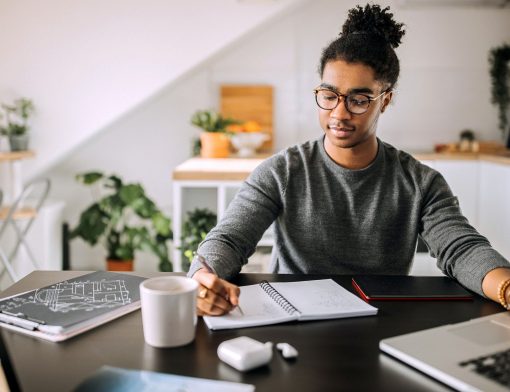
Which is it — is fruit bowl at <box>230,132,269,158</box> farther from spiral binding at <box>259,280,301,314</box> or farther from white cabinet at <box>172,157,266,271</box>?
spiral binding at <box>259,280,301,314</box>

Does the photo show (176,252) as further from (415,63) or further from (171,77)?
(415,63)

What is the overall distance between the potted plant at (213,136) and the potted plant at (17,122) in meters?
0.97

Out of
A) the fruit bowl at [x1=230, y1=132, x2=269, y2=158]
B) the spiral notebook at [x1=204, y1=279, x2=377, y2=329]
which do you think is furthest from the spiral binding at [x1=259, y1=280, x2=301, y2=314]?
the fruit bowl at [x1=230, y1=132, x2=269, y2=158]

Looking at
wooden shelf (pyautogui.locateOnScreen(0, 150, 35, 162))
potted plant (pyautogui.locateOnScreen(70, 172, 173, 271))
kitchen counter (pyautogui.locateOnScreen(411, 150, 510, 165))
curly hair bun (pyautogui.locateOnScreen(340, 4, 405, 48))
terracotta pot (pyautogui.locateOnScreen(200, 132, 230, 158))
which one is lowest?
potted plant (pyautogui.locateOnScreen(70, 172, 173, 271))

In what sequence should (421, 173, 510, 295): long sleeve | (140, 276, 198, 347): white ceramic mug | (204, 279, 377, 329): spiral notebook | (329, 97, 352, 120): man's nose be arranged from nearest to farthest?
(140, 276, 198, 347): white ceramic mug, (204, 279, 377, 329): spiral notebook, (421, 173, 510, 295): long sleeve, (329, 97, 352, 120): man's nose

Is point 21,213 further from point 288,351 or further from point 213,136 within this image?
point 288,351

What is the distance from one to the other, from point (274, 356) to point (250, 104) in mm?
3383

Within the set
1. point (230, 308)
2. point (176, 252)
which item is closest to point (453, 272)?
point (230, 308)

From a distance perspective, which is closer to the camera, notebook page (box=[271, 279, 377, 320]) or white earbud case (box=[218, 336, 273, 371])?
white earbud case (box=[218, 336, 273, 371])

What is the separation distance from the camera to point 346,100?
55.8 inches

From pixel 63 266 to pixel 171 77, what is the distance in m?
1.55

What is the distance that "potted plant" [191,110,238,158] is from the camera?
337cm

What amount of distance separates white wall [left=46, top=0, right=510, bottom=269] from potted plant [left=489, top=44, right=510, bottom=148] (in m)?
0.05

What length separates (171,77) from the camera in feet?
11.3
